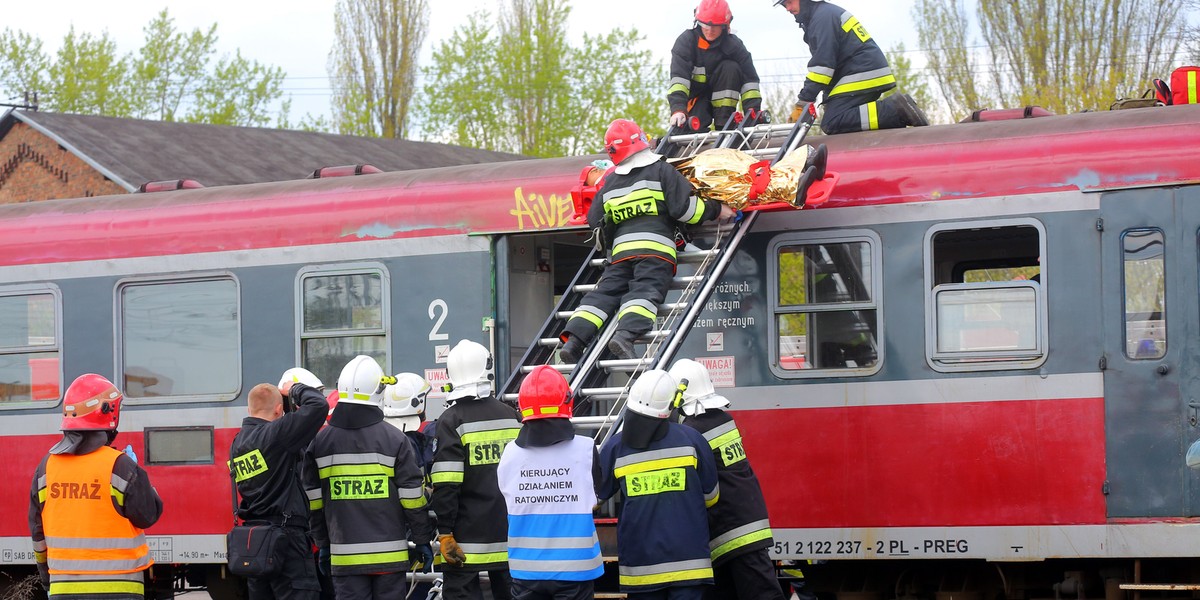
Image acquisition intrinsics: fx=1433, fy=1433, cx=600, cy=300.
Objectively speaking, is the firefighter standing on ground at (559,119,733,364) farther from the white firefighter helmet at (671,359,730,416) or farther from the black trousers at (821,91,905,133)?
the black trousers at (821,91,905,133)

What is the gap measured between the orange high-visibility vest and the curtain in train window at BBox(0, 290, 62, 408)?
381cm

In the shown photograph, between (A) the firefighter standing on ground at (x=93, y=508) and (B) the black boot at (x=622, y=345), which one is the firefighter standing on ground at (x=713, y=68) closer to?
(B) the black boot at (x=622, y=345)

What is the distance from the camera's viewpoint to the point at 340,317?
1003 centimetres

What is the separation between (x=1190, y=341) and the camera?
26.0 feet

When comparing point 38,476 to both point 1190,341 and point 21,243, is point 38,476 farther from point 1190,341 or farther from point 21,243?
point 1190,341

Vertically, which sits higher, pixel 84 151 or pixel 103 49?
pixel 103 49

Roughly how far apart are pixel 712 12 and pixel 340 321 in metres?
3.39

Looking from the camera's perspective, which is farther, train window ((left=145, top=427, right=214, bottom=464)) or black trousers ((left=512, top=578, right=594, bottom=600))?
train window ((left=145, top=427, right=214, bottom=464))

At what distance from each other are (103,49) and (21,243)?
31.7m

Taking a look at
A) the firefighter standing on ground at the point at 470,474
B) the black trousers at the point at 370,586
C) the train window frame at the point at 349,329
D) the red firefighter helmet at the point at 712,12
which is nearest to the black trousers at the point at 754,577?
the firefighter standing on ground at the point at 470,474

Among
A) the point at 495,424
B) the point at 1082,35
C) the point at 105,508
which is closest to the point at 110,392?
the point at 105,508

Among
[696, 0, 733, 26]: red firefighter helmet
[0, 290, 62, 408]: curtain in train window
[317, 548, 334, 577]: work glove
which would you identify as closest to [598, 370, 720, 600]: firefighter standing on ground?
[317, 548, 334, 577]: work glove

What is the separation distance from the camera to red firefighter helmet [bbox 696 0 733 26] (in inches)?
395

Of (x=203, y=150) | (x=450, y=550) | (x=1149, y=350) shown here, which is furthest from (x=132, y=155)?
(x=1149, y=350)
